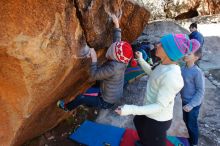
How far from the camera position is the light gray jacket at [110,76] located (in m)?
4.29

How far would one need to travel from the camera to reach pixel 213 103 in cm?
604

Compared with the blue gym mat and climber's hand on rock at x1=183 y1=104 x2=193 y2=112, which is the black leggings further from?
the blue gym mat

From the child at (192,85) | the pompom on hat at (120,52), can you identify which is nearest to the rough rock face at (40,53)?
the pompom on hat at (120,52)

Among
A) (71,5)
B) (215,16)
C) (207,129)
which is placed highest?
(71,5)

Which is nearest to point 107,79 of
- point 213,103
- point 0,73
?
point 0,73

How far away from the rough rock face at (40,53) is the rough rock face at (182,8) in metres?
5.69

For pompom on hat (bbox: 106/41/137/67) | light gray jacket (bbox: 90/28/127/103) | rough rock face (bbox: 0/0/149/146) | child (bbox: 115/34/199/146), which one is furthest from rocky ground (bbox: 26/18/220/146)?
child (bbox: 115/34/199/146)

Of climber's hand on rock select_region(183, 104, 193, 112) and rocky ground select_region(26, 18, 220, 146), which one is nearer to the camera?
climber's hand on rock select_region(183, 104, 193, 112)

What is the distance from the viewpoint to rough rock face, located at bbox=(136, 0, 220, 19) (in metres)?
10.3

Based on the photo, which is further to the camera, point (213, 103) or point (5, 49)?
point (213, 103)

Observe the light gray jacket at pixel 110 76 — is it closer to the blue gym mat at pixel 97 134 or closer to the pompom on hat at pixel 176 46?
the blue gym mat at pixel 97 134

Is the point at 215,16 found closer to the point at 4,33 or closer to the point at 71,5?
the point at 71,5

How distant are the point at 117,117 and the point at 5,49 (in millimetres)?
2584

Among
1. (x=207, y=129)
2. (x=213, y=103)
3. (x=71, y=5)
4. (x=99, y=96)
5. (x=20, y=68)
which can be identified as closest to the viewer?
(x=20, y=68)
